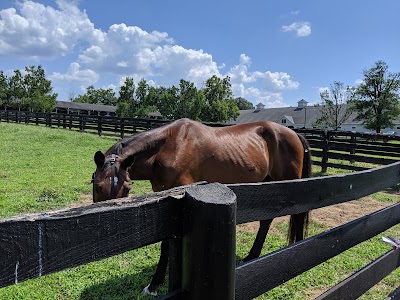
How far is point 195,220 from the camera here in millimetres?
1073

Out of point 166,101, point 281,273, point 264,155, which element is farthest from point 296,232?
point 166,101

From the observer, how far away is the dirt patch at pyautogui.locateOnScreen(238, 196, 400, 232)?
18.0 ft

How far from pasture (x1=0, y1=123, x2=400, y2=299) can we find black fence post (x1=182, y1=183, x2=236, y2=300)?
243cm

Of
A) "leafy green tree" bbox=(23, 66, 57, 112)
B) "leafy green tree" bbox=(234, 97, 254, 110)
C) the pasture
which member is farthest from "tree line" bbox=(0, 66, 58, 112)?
"leafy green tree" bbox=(234, 97, 254, 110)

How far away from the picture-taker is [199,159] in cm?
364

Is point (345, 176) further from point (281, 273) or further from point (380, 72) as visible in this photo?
point (380, 72)

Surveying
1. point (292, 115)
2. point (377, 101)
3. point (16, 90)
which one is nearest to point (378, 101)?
point (377, 101)

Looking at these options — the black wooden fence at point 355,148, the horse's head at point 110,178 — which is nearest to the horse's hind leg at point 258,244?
the horse's head at point 110,178

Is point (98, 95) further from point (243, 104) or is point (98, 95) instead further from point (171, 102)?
point (171, 102)

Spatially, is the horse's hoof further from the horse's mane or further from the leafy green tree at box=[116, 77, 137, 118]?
the leafy green tree at box=[116, 77, 137, 118]

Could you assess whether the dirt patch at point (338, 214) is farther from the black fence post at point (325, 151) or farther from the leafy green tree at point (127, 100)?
the leafy green tree at point (127, 100)

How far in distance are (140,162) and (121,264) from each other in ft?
4.68

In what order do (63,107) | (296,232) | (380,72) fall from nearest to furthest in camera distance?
(296,232)
(380,72)
(63,107)

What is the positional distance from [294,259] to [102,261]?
296cm
